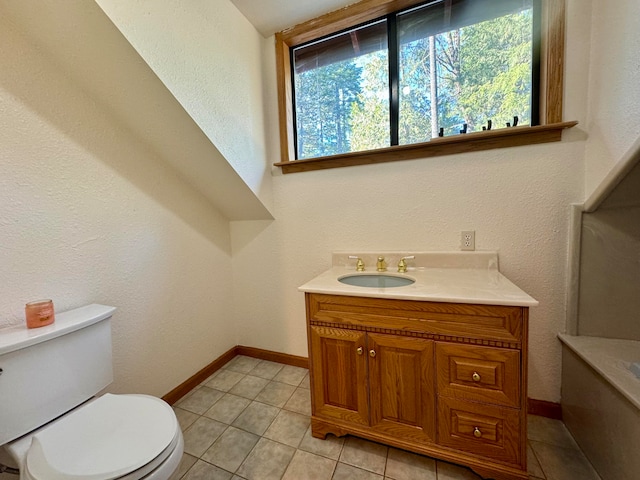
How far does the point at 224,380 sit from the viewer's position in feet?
6.09

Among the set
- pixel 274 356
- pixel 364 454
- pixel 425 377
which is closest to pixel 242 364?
pixel 274 356

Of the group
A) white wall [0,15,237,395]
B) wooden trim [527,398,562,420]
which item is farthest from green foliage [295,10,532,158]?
wooden trim [527,398,562,420]

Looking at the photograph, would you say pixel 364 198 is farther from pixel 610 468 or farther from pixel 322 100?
pixel 610 468

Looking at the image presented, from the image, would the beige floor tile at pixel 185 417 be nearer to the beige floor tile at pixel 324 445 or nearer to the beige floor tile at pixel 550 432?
the beige floor tile at pixel 324 445

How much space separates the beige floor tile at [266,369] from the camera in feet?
6.23

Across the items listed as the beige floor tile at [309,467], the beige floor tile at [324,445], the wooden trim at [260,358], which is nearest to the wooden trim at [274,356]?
the wooden trim at [260,358]

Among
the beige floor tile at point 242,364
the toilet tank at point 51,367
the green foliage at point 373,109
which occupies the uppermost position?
the green foliage at point 373,109

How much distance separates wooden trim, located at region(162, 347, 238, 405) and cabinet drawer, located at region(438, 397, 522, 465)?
4.96 feet

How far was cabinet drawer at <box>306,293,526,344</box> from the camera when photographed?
3.20ft

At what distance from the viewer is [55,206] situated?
1.13 m

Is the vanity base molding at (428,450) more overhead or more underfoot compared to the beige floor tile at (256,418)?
more overhead

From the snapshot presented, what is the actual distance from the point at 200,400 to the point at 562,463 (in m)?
1.88

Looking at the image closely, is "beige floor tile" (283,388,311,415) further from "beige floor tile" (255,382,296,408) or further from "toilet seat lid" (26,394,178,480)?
"toilet seat lid" (26,394,178,480)

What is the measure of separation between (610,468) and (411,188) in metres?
1.42
